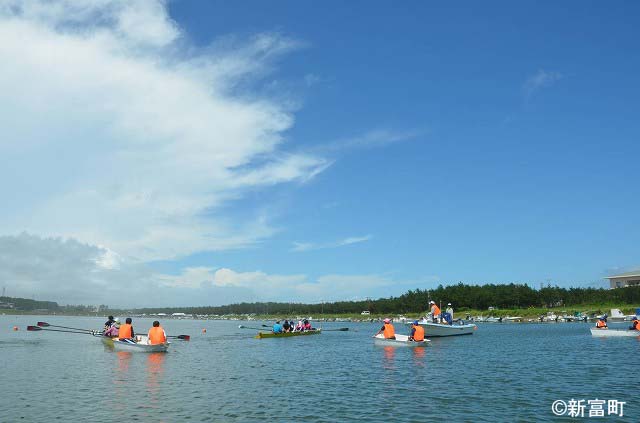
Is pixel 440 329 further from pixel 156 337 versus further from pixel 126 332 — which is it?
pixel 126 332

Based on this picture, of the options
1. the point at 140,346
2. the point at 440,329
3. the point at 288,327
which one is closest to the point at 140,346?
the point at 140,346

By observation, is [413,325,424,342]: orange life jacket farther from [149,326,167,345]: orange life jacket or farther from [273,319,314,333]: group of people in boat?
[273,319,314,333]: group of people in boat

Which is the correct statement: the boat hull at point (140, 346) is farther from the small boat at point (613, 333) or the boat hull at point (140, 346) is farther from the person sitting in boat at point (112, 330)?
the small boat at point (613, 333)

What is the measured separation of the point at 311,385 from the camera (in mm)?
31438

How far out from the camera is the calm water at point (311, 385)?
2319 cm

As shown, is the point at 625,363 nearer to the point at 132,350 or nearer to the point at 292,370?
the point at 292,370

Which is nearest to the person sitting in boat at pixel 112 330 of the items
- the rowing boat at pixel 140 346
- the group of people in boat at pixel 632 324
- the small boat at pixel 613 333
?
the rowing boat at pixel 140 346

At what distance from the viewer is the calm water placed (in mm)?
23188

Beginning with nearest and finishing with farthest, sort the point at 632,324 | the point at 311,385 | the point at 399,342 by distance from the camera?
the point at 311,385 → the point at 399,342 → the point at 632,324

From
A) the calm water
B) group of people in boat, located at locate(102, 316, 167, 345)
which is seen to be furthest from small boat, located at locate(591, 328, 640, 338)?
group of people in boat, located at locate(102, 316, 167, 345)

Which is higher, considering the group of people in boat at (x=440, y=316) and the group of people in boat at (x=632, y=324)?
the group of people in boat at (x=440, y=316)

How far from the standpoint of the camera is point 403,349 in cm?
5466

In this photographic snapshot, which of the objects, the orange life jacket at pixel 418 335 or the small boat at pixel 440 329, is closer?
the orange life jacket at pixel 418 335

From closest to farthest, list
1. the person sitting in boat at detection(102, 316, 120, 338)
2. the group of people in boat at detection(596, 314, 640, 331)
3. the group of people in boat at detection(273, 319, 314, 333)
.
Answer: the person sitting in boat at detection(102, 316, 120, 338) → the group of people in boat at detection(596, 314, 640, 331) → the group of people in boat at detection(273, 319, 314, 333)
